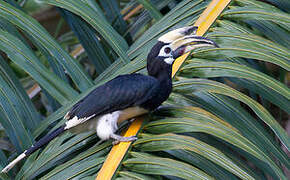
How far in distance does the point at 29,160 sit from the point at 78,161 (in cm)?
23

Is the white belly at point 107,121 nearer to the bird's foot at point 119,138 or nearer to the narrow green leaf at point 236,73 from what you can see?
the bird's foot at point 119,138

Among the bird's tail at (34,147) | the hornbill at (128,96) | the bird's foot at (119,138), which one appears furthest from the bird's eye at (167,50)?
the bird's tail at (34,147)

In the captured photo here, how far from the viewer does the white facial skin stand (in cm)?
185

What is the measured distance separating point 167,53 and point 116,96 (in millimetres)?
261

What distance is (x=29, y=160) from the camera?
71.5 inches

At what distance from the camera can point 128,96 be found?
1822 mm

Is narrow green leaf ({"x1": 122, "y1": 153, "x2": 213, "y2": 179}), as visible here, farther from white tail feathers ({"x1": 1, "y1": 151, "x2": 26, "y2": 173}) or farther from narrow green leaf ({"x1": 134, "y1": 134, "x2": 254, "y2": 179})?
white tail feathers ({"x1": 1, "y1": 151, "x2": 26, "y2": 173})

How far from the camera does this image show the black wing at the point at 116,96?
1796 millimetres

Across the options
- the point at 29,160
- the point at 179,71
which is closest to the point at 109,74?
the point at 179,71

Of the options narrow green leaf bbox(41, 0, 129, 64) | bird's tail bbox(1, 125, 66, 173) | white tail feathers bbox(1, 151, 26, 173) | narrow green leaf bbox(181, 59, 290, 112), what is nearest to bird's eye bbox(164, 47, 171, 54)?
narrow green leaf bbox(181, 59, 290, 112)

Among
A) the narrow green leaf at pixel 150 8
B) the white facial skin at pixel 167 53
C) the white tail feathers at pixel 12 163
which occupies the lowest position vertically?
the white tail feathers at pixel 12 163

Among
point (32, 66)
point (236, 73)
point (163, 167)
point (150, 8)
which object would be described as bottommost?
point (163, 167)

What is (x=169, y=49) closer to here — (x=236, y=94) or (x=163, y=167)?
(x=236, y=94)

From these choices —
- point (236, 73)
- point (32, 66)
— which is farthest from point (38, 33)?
point (236, 73)
